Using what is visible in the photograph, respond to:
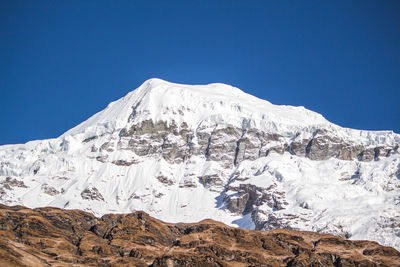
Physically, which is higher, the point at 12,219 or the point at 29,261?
the point at 12,219

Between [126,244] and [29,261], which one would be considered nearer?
[29,261]

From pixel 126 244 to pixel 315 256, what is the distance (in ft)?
174

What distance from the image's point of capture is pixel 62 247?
17338 cm

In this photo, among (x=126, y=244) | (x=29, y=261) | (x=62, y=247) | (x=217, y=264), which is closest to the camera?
(x=29, y=261)

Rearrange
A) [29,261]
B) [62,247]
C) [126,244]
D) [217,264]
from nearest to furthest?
[29,261] → [217,264] → [62,247] → [126,244]

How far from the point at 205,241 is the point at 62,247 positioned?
4080cm

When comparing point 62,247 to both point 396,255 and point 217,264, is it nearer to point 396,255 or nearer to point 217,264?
point 217,264

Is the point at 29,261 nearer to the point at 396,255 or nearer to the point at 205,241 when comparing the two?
the point at 205,241

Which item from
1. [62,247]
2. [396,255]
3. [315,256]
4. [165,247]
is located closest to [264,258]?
[315,256]

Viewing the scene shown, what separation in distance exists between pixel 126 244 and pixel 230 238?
105 ft

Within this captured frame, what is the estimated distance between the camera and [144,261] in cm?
17075

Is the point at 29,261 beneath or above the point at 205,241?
beneath

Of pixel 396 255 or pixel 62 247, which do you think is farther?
pixel 396 255

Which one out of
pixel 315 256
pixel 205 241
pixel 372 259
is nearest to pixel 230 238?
pixel 205 241
